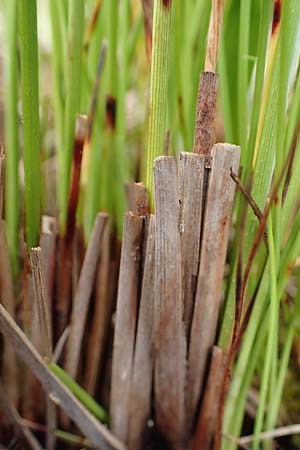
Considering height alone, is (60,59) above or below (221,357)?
above

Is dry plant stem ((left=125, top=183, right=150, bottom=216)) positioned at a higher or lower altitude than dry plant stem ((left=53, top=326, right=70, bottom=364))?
higher

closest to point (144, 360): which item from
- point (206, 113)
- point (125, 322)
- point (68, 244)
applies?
point (125, 322)

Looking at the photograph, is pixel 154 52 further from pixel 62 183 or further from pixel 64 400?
pixel 64 400

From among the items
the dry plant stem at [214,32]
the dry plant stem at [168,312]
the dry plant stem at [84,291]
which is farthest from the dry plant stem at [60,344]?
the dry plant stem at [214,32]

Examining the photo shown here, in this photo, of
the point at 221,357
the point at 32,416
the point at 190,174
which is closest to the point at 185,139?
the point at 190,174

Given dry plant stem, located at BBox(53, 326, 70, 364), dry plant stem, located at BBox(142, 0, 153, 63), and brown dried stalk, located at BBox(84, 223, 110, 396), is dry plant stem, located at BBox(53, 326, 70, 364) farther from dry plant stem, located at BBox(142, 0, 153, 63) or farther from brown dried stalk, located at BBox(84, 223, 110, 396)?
dry plant stem, located at BBox(142, 0, 153, 63)

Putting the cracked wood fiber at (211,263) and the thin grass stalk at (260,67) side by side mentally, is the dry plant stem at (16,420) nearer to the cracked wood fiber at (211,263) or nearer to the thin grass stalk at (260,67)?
the cracked wood fiber at (211,263)

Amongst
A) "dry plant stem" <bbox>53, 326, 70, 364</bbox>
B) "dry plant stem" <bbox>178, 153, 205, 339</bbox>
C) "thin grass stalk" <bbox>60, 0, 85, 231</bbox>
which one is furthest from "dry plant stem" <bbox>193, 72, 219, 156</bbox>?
"dry plant stem" <bbox>53, 326, 70, 364</bbox>
